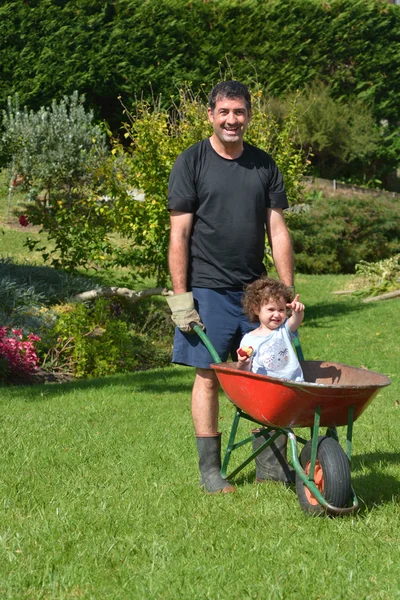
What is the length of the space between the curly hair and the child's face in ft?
0.06

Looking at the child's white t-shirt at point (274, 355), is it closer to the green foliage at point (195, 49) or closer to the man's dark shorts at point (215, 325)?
the man's dark shorts at point (215, 325)

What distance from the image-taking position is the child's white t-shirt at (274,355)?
4.36m

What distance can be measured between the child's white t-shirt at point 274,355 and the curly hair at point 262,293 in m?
0.15

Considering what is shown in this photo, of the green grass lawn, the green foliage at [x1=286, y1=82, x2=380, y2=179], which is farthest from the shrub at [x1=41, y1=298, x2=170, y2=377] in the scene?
the green foliage at [x1=286, y1=82, x2=380, y2=179]

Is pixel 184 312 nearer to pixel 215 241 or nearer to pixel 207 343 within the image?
pixel 207 343

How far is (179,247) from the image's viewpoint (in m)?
4.62

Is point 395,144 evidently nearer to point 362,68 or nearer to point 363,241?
point 362,68

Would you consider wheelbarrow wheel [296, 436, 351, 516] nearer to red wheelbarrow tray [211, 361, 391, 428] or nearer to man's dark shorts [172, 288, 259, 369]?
red wheelbarrow tray [211, 361, 391, 428]

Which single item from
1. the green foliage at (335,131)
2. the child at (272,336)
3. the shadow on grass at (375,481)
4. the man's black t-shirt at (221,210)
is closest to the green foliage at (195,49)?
the green foliage at (335,131)

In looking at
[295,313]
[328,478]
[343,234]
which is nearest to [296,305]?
[295,313]

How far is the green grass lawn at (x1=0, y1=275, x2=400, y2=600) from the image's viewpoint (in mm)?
3275

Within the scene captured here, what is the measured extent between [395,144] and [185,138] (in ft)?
48.2

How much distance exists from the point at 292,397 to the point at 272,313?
58 centimetres

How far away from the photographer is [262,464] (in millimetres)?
4871
